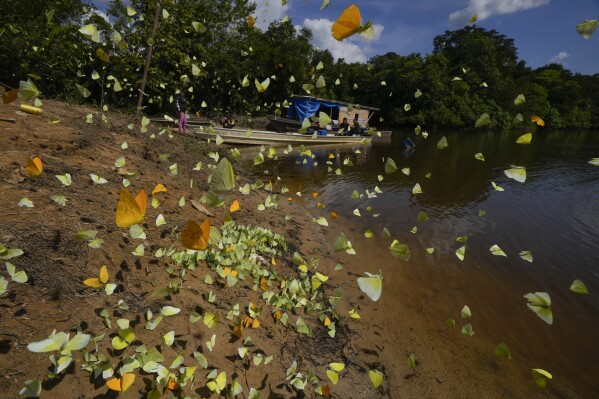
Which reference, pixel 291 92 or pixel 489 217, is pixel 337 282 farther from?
pixel 291 92

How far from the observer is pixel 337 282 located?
5.96 metres

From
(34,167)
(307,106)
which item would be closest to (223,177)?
(34,167)

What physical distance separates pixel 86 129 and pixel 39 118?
84 cm

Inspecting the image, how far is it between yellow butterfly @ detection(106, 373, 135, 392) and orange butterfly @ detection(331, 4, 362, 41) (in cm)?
370

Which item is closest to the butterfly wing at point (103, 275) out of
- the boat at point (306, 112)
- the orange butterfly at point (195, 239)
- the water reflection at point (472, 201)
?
the orange butterfly at point (195, 239)

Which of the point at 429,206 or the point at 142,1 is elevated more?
the point at 142,1

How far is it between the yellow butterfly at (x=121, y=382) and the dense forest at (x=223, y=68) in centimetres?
363

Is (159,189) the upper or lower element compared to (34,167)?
lower

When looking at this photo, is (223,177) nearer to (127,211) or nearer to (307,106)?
(127,211)

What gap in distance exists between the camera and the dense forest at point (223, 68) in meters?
15.5

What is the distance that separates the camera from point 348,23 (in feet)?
10.4

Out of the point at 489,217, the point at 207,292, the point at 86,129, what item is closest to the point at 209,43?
the point at 86,129

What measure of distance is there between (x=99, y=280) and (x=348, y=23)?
3726mm

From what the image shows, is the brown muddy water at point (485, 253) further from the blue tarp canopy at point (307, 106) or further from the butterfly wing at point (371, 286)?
the blue tarp canopy at point (307, 106)
